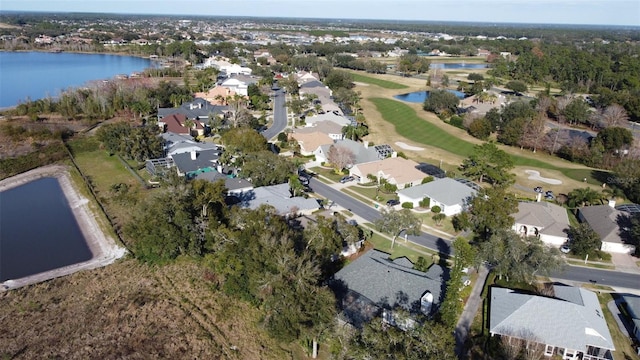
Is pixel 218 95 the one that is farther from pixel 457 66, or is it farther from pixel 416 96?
pixel 457 66

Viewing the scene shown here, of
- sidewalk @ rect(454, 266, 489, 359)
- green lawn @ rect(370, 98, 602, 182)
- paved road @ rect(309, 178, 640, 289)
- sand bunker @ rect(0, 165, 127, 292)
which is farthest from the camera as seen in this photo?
green lawn @ rect(370, 98, 602, 182)

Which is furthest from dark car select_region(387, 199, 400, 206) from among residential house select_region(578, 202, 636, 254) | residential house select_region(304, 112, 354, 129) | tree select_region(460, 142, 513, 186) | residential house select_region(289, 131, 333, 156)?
residential house select_region(304, 112, 354, 129)

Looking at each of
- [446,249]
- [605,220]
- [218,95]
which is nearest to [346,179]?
[446,249]

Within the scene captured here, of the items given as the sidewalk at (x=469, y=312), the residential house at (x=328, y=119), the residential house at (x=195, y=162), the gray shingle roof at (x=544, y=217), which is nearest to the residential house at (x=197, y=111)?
the residential house at (x=328, y=119)

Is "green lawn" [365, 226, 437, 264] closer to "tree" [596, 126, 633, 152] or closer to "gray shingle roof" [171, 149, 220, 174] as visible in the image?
"gray shingle roof" [171, 149, 220, 174]

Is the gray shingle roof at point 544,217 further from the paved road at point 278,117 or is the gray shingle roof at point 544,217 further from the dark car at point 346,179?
the paved road at point 278,117

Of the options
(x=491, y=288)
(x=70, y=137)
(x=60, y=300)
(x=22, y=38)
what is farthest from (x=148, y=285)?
(x=22, y=38)

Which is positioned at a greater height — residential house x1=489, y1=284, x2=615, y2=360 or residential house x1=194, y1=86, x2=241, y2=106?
residential house x1=194, y1=86, x2=241, y2=106
